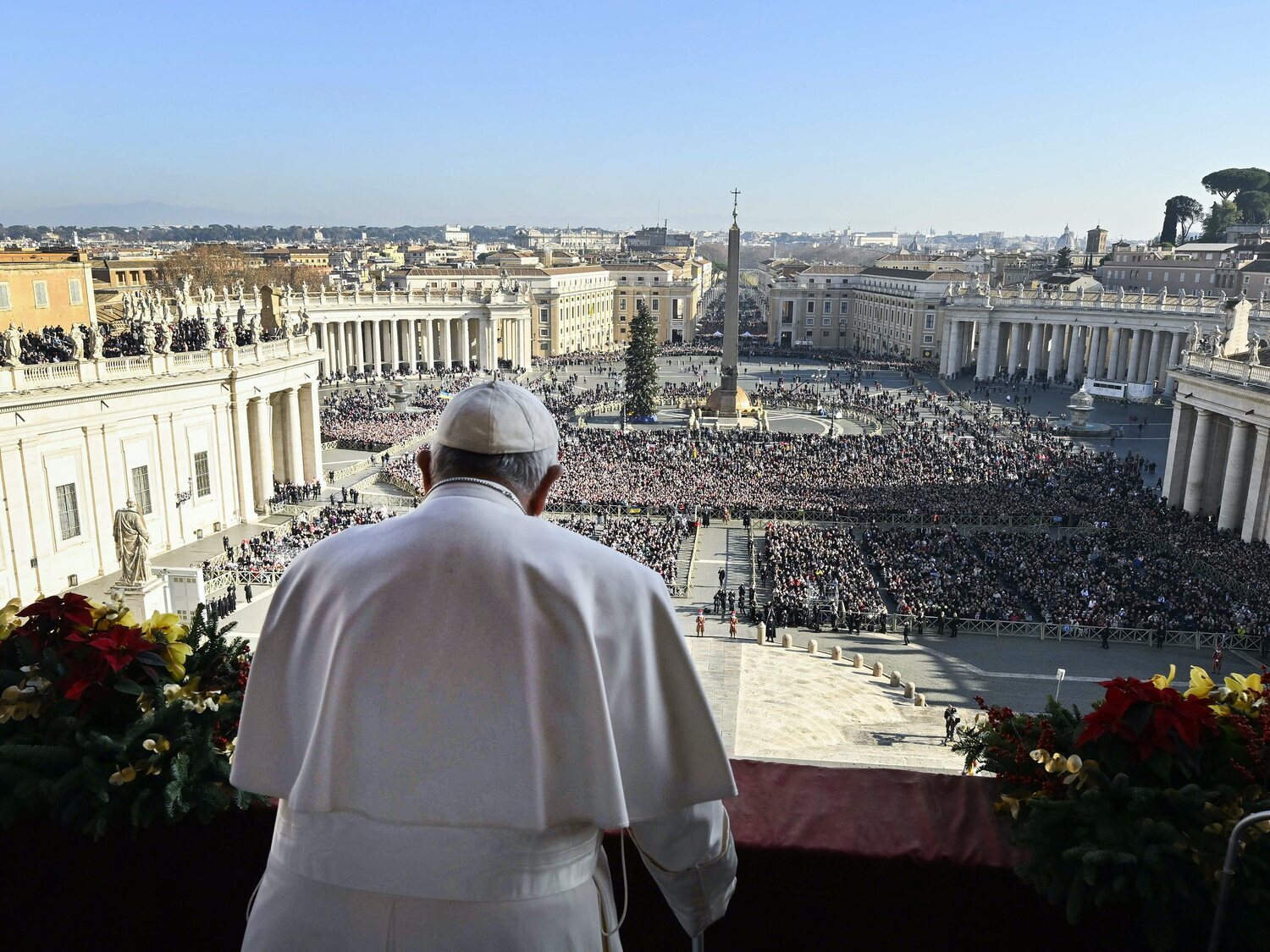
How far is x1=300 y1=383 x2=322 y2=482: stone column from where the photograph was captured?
123ft

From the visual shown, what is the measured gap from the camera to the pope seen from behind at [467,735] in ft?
7.11

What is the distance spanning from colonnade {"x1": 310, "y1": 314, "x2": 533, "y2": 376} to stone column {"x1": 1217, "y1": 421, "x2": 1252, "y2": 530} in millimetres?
57446

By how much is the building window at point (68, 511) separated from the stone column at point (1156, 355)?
66.0 m

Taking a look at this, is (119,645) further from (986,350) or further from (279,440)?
(986,350)

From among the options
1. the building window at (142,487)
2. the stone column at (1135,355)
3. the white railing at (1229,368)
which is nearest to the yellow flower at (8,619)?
the building window at (142,487)

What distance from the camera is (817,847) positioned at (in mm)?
3602

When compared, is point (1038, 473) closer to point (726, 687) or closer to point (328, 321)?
point (726, 687)

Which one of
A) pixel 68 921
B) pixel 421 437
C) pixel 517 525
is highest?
pixel 517 525

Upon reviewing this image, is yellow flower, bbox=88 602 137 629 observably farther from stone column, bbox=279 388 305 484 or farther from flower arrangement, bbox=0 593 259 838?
stone column, bbox=279 388 305 484

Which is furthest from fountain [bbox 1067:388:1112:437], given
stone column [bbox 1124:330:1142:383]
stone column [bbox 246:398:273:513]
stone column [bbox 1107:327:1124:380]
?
stone column [bbox 246:398:273:513]

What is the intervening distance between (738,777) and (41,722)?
2936 mm

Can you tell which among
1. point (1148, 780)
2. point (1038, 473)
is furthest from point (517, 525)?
point (1038, 473)

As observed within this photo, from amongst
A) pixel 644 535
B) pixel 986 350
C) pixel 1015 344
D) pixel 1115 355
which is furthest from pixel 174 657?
pixel 1015 344

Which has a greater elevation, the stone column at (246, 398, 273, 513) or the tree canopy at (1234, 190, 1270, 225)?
the tree canopy at (1234, 190, 1270, 225)
